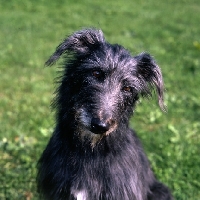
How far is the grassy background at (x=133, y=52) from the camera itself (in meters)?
5.25

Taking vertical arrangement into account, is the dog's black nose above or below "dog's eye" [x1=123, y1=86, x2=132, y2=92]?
below

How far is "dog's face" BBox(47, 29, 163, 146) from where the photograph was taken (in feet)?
10.8

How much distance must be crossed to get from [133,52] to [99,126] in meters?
2.73

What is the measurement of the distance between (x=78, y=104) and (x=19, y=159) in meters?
2.27

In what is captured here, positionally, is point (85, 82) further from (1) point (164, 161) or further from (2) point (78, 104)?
(1) point (164, 161)

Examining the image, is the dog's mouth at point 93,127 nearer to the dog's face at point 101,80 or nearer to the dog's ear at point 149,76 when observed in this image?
the dog's face at point 101,80

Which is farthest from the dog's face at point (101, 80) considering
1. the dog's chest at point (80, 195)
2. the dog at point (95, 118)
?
the dog's chest at point (80, 195)

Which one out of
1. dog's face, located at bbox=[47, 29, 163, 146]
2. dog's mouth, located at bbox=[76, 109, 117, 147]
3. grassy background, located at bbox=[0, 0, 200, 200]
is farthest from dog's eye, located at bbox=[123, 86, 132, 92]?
grassy background, located at bbox=[0, 0, 200, 200]

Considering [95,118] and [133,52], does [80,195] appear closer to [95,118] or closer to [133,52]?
[95,118]

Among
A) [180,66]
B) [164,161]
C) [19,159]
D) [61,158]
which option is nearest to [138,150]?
[61,158]

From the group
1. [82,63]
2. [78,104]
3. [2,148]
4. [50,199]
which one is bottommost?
[2,148]

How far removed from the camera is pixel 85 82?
343cm

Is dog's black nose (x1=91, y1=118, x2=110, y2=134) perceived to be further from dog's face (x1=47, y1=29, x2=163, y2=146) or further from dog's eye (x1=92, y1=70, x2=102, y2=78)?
dog's eye (x1=92, y1=70, x2=102, y2=78)

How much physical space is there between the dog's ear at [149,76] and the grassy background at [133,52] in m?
0.73
